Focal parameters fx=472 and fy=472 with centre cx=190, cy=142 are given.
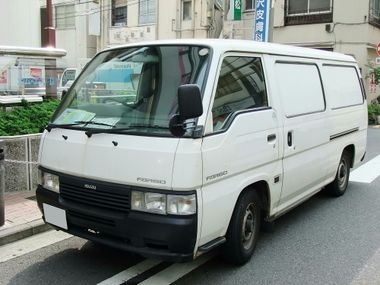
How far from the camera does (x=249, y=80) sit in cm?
430

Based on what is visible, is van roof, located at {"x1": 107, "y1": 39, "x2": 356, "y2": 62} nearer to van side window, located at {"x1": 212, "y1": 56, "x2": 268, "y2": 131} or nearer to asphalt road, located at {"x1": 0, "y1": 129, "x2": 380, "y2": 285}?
van side window, located at {"x1": 212, "y1": 56, "x2": 268, "y2": 131}

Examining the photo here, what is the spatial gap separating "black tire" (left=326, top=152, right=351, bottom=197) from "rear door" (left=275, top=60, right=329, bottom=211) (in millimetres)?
888

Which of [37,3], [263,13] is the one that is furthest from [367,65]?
[37,3]

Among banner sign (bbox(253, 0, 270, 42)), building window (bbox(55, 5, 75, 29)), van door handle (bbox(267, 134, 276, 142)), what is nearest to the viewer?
van door handle (bbox(267, 134, 276, 142))

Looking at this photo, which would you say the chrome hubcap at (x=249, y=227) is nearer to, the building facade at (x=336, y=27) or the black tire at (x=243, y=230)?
the black tire at (x=243, y=230)

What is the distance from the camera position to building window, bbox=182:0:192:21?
25.3 m

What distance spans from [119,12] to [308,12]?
40.4 feet

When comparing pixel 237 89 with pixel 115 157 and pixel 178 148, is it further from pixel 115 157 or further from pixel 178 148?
pixel 115 157

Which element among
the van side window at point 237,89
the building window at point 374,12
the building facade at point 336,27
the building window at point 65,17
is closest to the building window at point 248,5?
the building facade at point 336,27

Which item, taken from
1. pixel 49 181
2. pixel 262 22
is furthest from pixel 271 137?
pixel 262 22

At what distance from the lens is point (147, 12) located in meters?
26.9

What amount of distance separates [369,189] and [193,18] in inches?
752

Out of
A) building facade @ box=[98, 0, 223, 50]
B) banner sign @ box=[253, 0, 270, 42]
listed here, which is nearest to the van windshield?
banner sign @ box=[253, 0, 270, 42]

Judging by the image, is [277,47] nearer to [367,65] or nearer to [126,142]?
[126,142]
